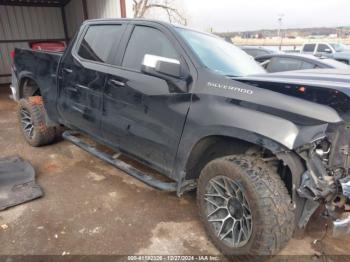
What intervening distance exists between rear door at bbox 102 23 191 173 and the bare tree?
54.8 feet

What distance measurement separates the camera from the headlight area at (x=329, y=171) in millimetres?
2053

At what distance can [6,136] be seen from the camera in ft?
17.9

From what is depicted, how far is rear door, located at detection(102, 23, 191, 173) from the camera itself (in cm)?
273

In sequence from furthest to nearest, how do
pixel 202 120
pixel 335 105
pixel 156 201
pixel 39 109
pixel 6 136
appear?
pixel 6 136, pixel 39 109, pixel 156 201, pixel 202 120, pixel 335 105

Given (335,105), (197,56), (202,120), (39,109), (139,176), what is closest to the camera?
(335,105)

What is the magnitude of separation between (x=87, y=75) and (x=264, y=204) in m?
2.49

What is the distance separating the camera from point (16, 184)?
11.5 feet

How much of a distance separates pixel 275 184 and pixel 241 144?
0.48 metres

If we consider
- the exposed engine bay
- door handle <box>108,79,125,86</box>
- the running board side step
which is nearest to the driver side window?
door handle <box>108,79,125,86</box>

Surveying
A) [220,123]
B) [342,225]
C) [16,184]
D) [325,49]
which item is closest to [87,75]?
[16,184]

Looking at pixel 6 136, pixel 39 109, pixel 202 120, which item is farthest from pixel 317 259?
pixel 6 136

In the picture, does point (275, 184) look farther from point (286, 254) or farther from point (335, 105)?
point (286, 254)

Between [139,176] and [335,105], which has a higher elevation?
[335,105]

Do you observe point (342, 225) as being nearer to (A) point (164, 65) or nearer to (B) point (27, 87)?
(A) point (164, 65)
